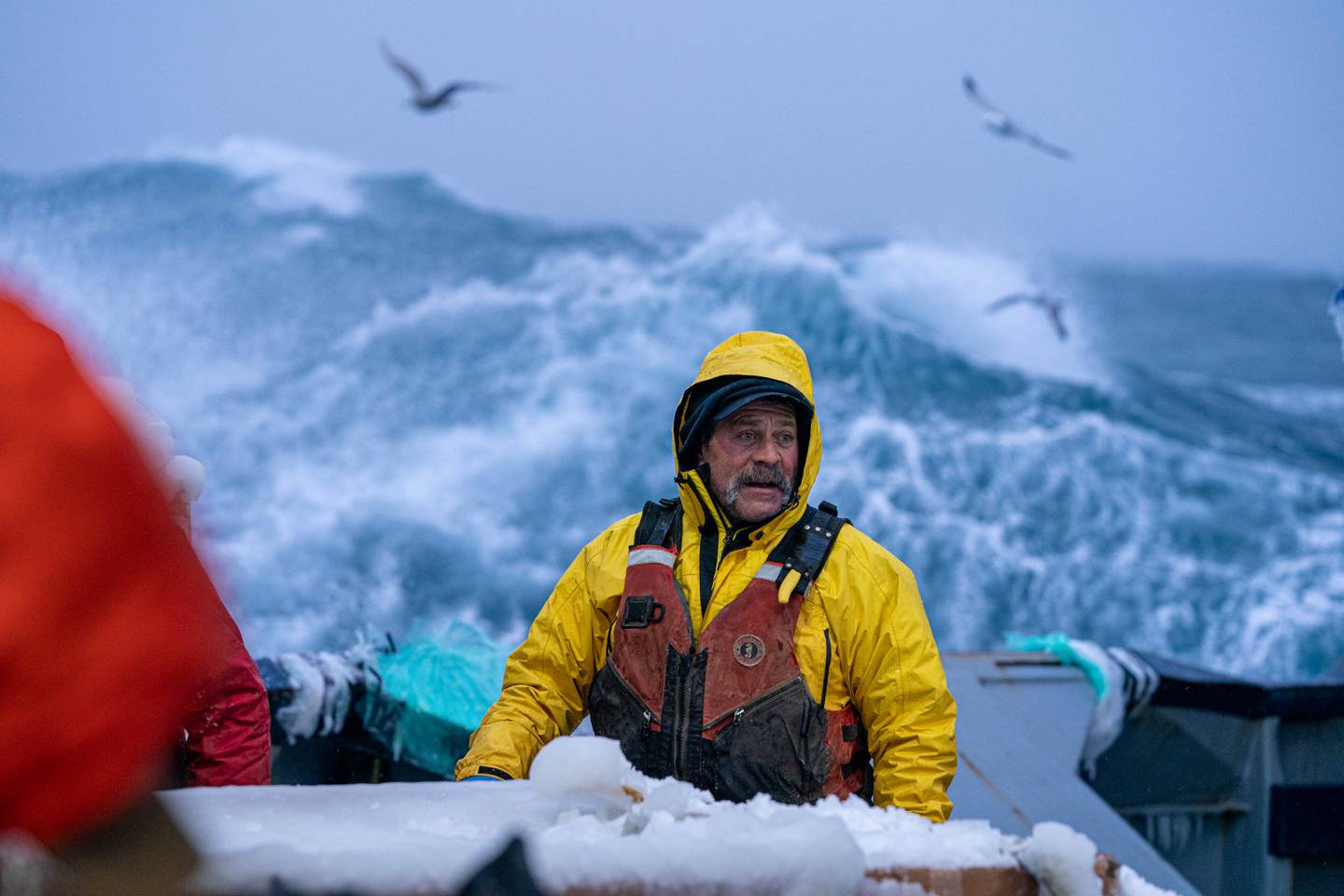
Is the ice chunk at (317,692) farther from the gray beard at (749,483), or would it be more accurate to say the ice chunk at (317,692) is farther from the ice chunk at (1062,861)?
the ice chunk at (1062,861)

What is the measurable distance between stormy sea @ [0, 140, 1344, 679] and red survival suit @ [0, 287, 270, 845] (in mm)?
9529

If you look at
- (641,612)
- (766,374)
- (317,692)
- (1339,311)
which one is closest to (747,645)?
A: (641,612)

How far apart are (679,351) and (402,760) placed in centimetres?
1200

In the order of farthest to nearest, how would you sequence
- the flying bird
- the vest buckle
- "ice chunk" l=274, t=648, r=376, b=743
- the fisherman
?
the flying bird, "ice chunk" l=274, t=648, r=376, b=743, the vest buckle, the fisherman

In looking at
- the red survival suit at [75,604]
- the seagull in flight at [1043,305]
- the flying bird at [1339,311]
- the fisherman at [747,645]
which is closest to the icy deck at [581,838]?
the red survival suit at [75,604]

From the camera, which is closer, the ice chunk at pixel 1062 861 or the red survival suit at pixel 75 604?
the red survival suit at pixel 75 604

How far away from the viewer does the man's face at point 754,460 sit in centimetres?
221

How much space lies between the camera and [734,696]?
2023mm

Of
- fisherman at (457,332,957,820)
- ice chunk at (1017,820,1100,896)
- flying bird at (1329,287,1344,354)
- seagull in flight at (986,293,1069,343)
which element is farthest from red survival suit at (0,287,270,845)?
seagull in flight at (986,293,1069,343)

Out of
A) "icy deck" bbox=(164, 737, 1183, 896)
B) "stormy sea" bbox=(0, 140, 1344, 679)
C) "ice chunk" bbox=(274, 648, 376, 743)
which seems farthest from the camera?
"stormy sea" bbox=(0, 140, 1344, 679)

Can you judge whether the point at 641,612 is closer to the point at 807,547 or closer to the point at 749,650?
the point at 749,650

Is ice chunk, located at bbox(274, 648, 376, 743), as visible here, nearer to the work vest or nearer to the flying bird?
the work vest

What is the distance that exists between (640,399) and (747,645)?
39.2 ft

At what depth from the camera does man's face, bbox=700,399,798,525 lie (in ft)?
7.27
